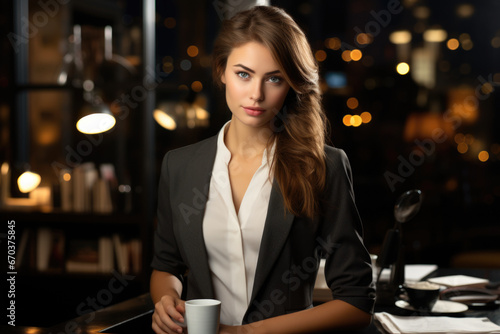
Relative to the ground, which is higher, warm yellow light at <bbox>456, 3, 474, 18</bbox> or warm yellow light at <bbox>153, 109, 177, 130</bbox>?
warm yellow light at <bbox>456, 3, 474, 18</bbox>

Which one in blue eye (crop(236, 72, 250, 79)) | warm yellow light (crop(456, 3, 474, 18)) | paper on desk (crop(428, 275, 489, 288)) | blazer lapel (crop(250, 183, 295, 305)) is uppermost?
warm yellow light (crop(456, 3, 474, 18))

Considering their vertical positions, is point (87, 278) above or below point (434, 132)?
below

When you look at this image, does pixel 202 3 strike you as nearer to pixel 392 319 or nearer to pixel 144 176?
pixel 144 176

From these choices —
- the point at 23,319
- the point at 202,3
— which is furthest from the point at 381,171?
the point at 23,319

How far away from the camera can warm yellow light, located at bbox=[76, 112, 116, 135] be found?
10.6 feet

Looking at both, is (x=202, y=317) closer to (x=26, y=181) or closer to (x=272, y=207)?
(x=272, y=207)

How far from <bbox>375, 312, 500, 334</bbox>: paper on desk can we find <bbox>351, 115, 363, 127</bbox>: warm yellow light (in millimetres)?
3444

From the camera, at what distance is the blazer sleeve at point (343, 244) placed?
5.20 feet

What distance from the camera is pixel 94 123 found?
3285 mm

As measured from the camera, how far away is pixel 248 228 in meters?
1.66

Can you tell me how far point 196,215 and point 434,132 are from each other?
372cm

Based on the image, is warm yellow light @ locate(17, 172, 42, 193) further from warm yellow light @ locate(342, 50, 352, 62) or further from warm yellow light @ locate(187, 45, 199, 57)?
warm yellow light @ locate(342, 50, 352, 62)

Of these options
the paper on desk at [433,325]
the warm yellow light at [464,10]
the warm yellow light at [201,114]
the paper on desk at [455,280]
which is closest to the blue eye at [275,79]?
the paper on desk at [433,325]

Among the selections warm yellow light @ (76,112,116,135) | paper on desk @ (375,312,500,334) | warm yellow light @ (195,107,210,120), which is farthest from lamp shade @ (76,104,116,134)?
paper on desk @ (375,312,500,334)
